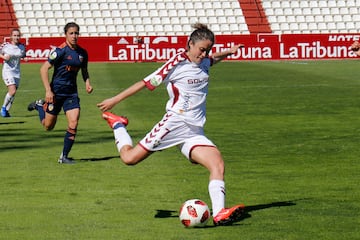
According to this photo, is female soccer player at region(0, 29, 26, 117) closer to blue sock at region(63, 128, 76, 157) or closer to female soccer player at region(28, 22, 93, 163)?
female soccer player at region(28, 22, 93, 163)

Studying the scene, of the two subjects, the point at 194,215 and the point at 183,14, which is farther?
the point at 183,14

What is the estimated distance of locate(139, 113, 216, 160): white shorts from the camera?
10.0 meters

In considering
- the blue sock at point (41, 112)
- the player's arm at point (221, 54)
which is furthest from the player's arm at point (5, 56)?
the player's arm at point (221, 54)

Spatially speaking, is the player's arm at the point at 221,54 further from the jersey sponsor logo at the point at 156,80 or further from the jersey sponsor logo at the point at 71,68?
the jersey sponsor logo at the point at 71,68

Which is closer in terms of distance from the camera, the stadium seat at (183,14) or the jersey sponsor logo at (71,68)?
the jersey sponsor logo at (71,68)

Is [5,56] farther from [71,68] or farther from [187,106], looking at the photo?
[187,106]

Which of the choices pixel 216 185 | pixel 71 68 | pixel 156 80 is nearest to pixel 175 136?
pixel 156 80

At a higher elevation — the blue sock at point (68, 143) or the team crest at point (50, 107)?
the team crest at point (50, 107)

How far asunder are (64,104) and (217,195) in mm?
5879

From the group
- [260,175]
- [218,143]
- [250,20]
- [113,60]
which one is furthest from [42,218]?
[250,20]

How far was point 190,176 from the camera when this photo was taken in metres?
12.8

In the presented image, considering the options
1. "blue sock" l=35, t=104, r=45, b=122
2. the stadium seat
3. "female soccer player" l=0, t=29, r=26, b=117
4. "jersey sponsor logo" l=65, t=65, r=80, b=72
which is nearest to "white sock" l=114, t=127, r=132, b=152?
"jersey sponsor logo" l=65, t=65, r=80, b=72

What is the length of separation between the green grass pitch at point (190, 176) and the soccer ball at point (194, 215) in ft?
0.27

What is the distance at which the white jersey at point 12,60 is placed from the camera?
24031 millimetres
